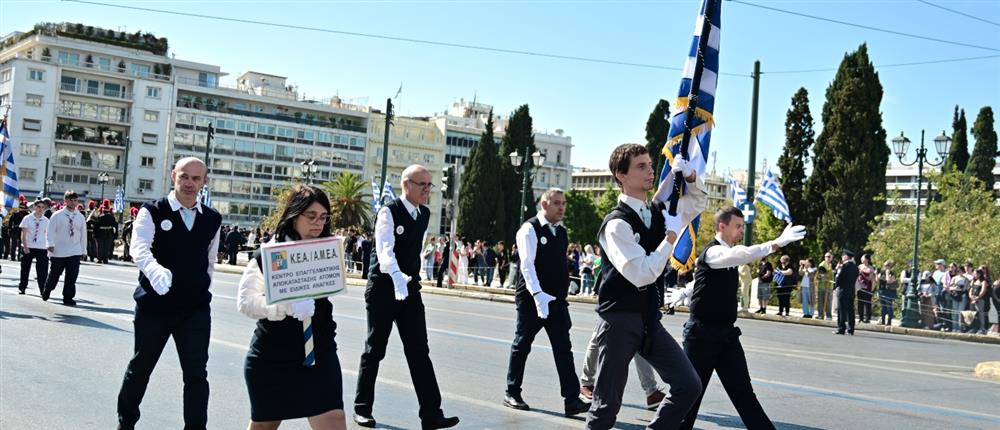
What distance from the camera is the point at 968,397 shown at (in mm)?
10344

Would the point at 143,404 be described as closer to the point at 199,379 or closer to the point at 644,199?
the point at 199,379

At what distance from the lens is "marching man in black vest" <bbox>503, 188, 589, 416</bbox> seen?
8008 millimetres

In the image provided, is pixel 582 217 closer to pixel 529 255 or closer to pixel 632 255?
pixel 529 255

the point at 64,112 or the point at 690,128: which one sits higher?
the point at 64,112

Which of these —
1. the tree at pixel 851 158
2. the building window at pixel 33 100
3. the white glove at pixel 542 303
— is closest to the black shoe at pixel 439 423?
the white glove at pixel 542 303

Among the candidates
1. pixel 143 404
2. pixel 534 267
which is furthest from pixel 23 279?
pixel 534 267

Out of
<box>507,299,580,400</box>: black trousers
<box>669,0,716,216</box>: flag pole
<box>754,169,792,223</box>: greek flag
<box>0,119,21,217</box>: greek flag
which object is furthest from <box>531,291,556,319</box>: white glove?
<box>754,169,792,223</box>: greek flag

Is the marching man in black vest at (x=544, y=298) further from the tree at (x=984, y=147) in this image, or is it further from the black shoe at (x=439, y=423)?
the tree at (x=984, y=147)

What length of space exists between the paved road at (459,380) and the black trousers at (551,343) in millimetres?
264

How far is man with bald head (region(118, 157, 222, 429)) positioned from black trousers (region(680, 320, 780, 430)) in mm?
3051

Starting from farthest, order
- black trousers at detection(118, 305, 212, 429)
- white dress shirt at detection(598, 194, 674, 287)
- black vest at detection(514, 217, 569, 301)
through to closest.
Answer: black vest at detection(514, 217, 569, 301)
black trousers at detection(118, 305, 212, 429)
white dress shirt at detection(598, 194, 674, 287)

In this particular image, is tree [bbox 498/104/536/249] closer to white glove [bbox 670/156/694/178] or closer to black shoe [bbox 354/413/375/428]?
black shoe [bbox 354/413/375/428]

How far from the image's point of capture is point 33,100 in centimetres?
9825

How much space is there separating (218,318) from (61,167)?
310 ft
